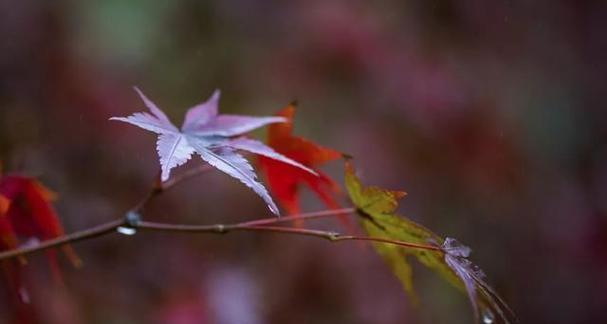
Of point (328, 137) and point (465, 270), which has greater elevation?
point (328, 137)

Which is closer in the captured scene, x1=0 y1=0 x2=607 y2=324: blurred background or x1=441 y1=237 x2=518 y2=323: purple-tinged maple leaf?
x1=441 y1=237 x2=518 y2=323: purple-tinged maple leaf

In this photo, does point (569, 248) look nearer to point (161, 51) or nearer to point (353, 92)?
point (353, 92)

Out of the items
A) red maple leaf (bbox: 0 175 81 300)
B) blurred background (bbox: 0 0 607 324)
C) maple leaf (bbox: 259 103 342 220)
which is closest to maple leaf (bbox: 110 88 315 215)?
maple leaf (bbox: 259 103 342 220)

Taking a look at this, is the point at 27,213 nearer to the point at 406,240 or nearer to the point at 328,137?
the point at 406,240

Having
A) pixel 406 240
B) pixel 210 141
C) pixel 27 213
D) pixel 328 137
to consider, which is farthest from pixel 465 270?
pixel 328 137

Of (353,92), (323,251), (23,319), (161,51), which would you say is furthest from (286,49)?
(23,319)

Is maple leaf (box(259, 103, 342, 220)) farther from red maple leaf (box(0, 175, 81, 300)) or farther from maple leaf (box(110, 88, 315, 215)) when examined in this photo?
red maple leaf (box(0, 175, 81, 300))

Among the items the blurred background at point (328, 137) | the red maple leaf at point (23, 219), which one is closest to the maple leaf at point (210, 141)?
the red maple leaf at point (23, 219)
